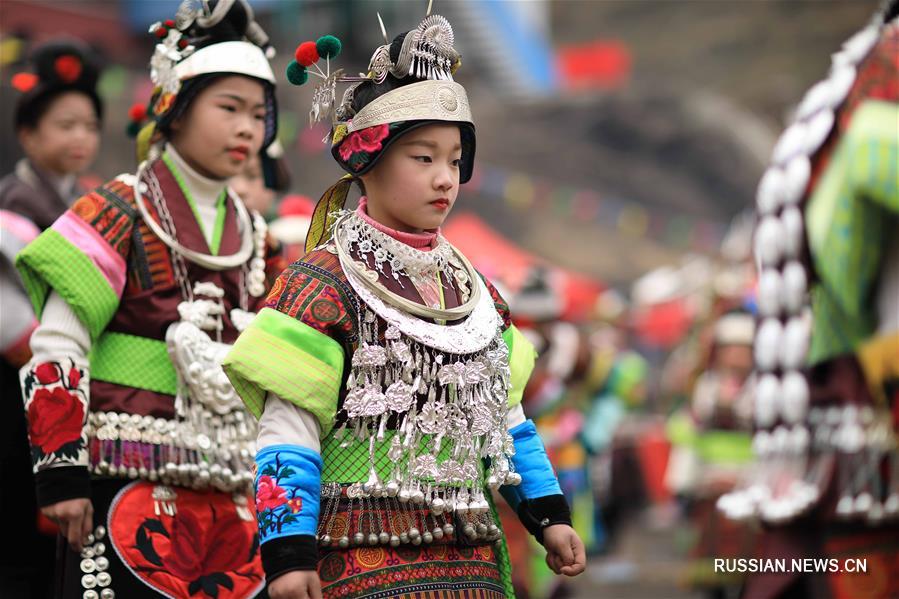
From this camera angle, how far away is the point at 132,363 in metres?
4.17

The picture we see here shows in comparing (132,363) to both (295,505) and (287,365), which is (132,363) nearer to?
(287,365)

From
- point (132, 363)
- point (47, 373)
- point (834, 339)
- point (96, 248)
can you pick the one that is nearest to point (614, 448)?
point (834, 339)

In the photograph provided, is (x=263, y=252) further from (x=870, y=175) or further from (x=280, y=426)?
(x=870, y=175)

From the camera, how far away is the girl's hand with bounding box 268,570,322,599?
121 inches

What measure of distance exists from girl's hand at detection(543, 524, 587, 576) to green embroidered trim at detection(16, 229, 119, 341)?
55.3 inches

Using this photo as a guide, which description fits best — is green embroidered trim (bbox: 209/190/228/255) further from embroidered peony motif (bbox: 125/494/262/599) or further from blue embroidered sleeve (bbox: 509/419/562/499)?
blue embroidered sleeve (bbox: 509/419/562/499)

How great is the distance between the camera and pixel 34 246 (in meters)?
4.12

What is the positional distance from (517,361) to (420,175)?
583 millimetres

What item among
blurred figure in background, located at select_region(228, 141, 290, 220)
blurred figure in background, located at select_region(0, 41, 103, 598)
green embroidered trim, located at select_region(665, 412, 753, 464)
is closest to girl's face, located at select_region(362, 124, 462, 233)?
blurred figure in background, located at select_region(228, 141, 290, 220)

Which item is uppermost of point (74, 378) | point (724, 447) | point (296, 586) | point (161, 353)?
point (724, 447)

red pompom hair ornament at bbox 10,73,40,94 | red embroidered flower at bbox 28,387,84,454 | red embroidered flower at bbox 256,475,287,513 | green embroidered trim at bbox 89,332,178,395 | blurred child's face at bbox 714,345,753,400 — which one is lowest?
red embroidered flower at bbox 256,475,287,513

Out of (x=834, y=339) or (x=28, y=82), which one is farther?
(x=28, y=82)

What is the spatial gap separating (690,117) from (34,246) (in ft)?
88.0

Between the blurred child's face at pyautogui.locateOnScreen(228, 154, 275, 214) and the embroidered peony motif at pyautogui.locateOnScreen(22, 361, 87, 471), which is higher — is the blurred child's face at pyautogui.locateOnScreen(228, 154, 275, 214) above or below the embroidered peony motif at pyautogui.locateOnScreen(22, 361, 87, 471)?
above
